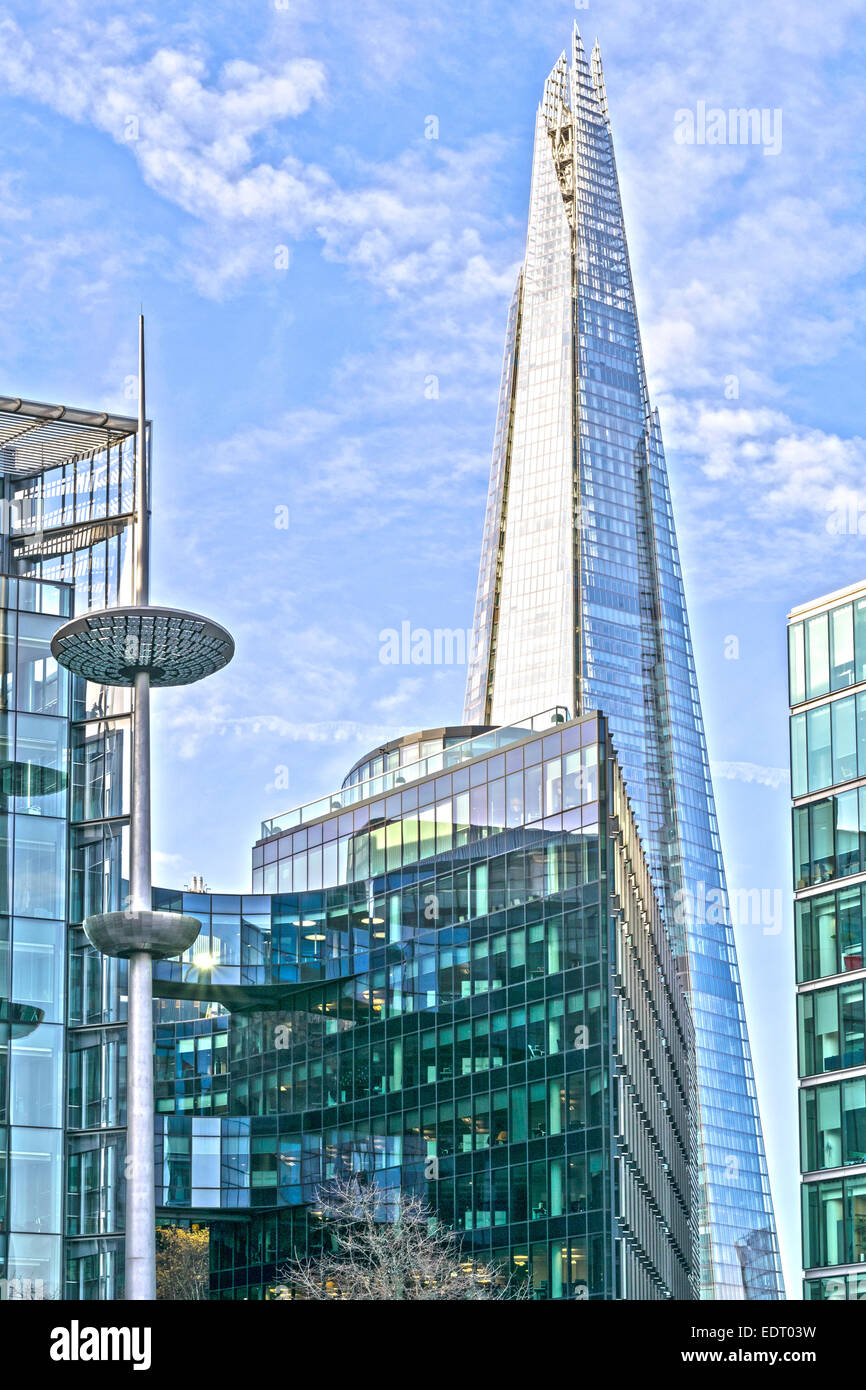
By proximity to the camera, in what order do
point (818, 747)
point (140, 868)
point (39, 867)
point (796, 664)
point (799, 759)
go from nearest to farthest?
point (140, 868) < point (39, 867) < point (818, 747) < point (799, 759) < point (796, 664)

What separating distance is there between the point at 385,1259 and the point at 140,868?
105 ft

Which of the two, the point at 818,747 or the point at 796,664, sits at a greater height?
the point at 796,664

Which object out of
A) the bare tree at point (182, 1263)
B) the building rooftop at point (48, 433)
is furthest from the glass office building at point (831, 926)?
the bare tree at point (182, 1263)

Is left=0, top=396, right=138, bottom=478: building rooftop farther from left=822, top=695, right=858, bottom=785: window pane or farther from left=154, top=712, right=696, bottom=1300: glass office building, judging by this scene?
Answer: left=822, top=695, right=858, bottom=785: window pane

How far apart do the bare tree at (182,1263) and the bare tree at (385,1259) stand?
7.00 m

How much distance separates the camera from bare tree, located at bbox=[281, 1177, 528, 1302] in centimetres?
7519

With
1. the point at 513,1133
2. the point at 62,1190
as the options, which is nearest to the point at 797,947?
the point at 513,1133

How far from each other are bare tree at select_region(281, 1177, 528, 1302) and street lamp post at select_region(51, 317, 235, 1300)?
845 inches

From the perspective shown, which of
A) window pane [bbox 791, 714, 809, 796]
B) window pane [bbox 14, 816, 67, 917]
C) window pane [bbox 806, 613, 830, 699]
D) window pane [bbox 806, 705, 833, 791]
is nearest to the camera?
window pane [bbox 14, 816, 67, 917]

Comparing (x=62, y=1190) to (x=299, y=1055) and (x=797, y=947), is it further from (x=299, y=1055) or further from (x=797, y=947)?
(x=299, y=1055)

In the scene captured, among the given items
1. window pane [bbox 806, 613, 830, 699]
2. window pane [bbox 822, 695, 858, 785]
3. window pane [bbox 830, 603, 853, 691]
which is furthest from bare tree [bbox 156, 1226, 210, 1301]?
window pane [bbox 830, 603, 853, 691]

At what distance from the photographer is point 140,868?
50.4 m

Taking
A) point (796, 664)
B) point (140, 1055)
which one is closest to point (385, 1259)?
point (796, 664)

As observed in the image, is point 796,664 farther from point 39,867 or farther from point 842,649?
point 39,867
